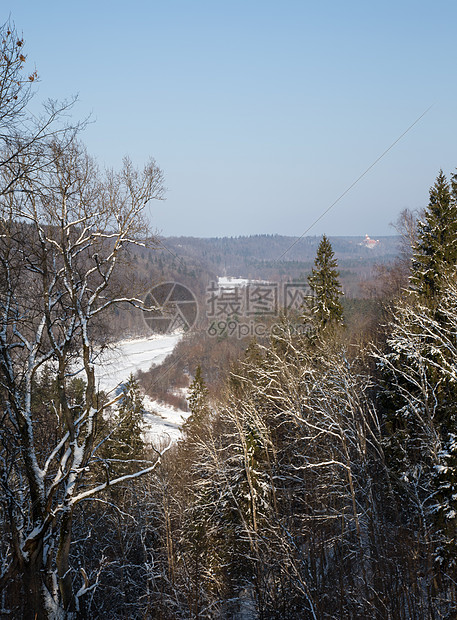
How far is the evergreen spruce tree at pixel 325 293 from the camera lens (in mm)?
22031

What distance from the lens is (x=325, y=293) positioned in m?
22.5

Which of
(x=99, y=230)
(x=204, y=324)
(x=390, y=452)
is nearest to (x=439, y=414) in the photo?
(x=390, y=452)

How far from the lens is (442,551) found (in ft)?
30.5

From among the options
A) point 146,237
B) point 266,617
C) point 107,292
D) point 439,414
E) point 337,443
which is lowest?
point 266,617

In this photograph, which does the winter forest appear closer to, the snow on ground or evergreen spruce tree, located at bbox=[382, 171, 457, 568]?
evergreen spruce tree, located at bbox=[382, 171, 457, 568]

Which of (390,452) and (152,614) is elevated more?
(390,452)

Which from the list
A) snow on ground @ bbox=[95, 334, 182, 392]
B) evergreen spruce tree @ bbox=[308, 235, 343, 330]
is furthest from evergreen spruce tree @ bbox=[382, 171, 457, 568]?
snow on ground @ bbox=[95, 334, 182, 392]

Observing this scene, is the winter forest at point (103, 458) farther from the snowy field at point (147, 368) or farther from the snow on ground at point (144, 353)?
the snow on ground at point (144, 353)

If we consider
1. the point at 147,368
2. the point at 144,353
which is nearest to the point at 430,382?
the point at 147,368

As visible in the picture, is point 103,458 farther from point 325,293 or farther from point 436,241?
point 325,293

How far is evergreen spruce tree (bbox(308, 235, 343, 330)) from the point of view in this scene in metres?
22.0

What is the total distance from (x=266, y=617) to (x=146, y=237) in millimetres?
10330

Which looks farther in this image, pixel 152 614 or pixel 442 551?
pixel 152 614

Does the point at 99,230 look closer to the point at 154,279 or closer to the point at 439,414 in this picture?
the point at 154,279
